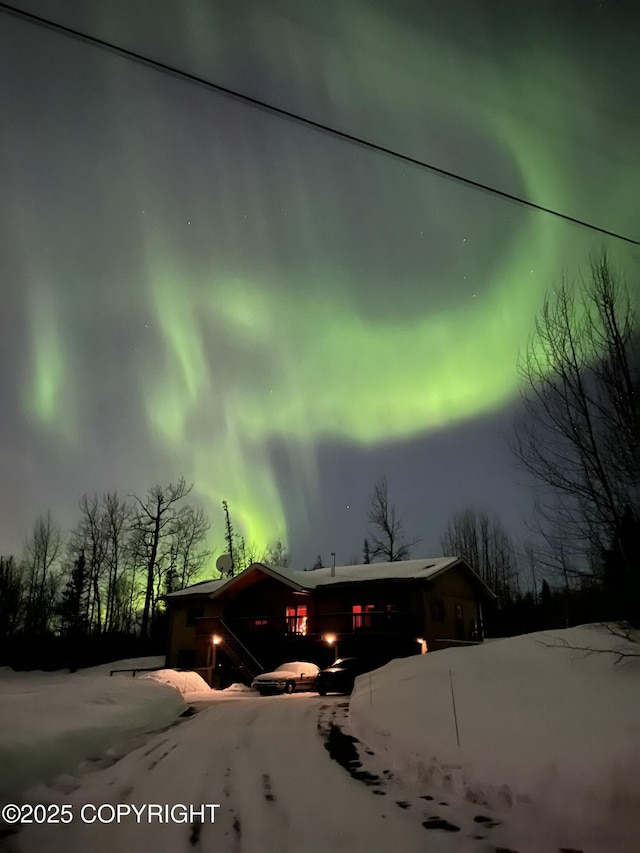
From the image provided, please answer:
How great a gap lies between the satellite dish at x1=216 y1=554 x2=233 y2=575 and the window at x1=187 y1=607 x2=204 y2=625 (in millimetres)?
5232

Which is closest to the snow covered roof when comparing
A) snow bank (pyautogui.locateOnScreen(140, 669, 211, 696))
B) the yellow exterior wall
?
the yellow exterior wall

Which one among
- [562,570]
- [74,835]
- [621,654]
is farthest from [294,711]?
[74,835]

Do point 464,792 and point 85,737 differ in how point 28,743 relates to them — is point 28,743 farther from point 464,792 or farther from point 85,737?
point 464,792

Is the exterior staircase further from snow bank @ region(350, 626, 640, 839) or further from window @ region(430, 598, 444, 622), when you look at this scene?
snow bank @ region(350, 626, 640, 839)

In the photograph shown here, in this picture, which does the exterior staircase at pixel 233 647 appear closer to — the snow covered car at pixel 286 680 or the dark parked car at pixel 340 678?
the snow covered car at pixel 286 680

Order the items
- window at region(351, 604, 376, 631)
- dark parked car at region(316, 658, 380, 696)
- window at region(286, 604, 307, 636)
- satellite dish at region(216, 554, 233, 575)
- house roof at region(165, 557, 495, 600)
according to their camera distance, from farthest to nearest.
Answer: satellite dish at region(216, 554, 233, 575) < window at region(286, 604, 307, 636) < window at region(351, 604, 376, 631) < house roof at region(165, 557, 495, 600) < dark parked car at region(316, 658, 380, 696)

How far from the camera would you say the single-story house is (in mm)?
29172

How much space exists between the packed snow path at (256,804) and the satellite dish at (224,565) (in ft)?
99.7

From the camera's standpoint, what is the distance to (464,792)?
251 inches

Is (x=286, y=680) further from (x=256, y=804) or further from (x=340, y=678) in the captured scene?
(x=256, y=804)

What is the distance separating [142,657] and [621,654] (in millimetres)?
39371

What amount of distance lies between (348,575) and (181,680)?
11503 millimetres

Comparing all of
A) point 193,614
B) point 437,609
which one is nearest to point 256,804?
point 437,609

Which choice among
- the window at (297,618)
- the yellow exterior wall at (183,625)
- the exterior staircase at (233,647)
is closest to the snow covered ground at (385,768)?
the exterior staircase at (233,647)
